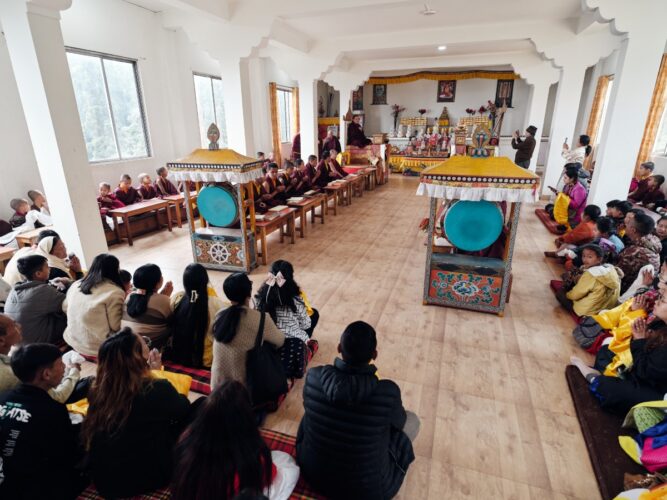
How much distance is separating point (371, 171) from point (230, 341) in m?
8.44

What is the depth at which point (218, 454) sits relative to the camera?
123 cm

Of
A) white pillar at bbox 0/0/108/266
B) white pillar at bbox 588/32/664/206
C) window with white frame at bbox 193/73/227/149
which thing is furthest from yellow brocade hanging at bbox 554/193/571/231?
window with white frame at bbox 193/73/227/149

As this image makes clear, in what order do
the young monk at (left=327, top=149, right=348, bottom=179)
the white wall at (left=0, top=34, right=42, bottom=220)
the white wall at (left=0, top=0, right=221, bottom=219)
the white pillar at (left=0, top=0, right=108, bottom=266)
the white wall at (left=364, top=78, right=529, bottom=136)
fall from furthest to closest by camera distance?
the white wall at (left=364, top=78, right=529, bottom=136), the young monk at (left=327, top=149, right=348, bottom=179), the white wall at (left=0, top=0, right=221, bottom=219), the white wall at (left=0, top=34, right=42, bottom=220), the white pillar at (left=0, top=0, right=108, bottom=266)

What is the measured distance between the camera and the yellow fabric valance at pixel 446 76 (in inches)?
550

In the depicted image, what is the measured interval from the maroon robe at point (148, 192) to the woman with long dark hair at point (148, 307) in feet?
16.3

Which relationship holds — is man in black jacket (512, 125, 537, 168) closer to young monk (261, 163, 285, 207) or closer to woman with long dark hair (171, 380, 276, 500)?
young monk (261, 163, 285, 207)

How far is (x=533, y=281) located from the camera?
4.67m

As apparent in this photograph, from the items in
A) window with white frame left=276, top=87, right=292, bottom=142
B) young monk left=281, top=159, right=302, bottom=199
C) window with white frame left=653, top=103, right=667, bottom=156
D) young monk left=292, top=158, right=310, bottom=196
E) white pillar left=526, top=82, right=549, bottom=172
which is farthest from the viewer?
window with white frame left=276, top=87, right=292, bottom=142

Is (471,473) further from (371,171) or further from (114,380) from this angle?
(371,171)

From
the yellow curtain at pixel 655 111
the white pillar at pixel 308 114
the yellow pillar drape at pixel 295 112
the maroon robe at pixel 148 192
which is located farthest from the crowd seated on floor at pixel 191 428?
the yellow pillar drape at pixel 295 112

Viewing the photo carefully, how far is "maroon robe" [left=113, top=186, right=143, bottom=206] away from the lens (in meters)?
6.58

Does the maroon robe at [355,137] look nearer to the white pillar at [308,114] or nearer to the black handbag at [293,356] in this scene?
the white pillar at [308,114]

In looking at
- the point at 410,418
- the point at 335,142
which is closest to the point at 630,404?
the point at 410,418

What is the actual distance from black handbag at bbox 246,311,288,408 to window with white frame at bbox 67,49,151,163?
665 centimetres
